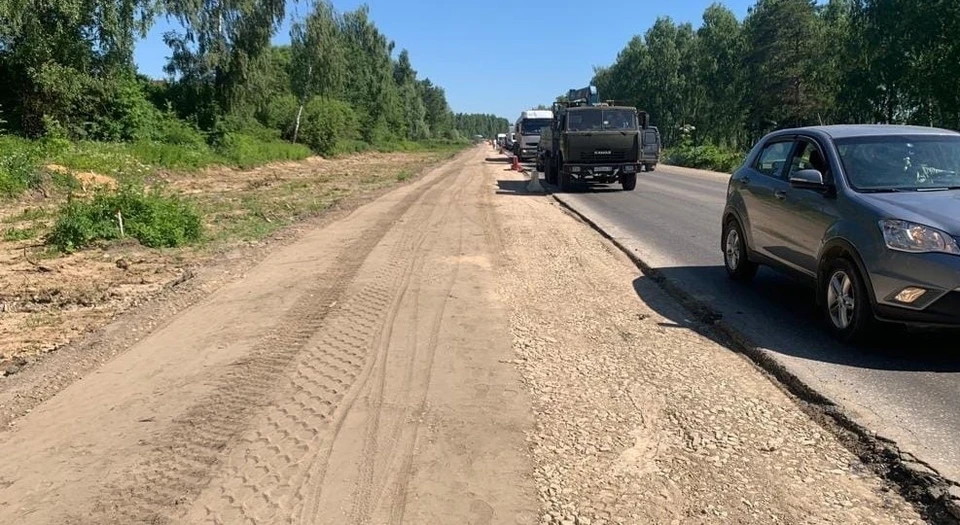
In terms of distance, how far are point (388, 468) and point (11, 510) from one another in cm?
177

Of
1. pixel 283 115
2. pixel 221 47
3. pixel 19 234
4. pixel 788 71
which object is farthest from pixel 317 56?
pixel 19 234

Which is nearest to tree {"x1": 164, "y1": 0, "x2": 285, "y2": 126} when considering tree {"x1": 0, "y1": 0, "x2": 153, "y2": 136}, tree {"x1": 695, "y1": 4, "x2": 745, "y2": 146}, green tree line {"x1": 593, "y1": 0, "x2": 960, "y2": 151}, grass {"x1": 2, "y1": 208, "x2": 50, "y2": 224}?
tree {"x1": 0, "y1": 0, "x2": 153, "y2": 136}

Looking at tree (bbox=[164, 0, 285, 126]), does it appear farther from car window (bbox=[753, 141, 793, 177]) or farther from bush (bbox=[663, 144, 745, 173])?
car window (bbox=[753, 141, 793, 177])

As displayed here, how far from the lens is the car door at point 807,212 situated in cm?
609

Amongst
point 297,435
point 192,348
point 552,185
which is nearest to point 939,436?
point 297,435

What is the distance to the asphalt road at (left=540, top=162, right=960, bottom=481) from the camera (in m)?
4.06

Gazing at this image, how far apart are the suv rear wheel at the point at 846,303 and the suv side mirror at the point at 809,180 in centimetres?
69

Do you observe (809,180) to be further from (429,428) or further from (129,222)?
(129,222)

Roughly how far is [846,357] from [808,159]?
2.28 metres

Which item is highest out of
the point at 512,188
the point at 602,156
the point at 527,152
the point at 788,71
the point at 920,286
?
the point at 788,71

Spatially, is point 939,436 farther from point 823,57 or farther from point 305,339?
point 823,57

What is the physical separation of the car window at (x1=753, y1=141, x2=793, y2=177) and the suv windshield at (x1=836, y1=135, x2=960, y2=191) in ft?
2.73

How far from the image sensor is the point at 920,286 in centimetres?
498

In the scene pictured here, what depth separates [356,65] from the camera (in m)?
74.4
